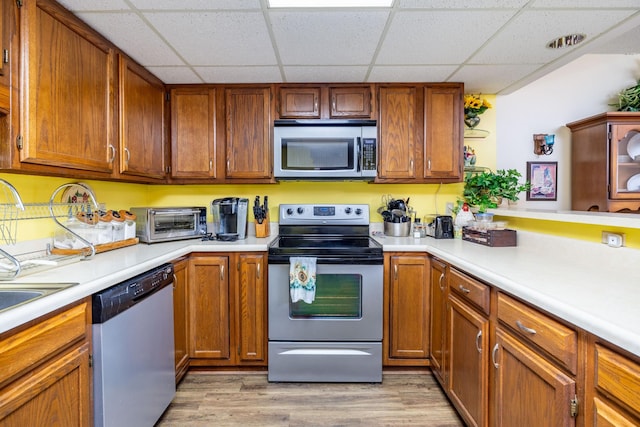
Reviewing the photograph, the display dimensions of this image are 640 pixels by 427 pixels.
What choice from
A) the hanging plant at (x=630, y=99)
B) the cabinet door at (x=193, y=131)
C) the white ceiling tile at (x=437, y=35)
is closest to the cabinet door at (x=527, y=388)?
the white ceiling tile at (x=437, y=35)

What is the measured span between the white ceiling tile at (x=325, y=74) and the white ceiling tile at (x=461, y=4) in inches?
27.2

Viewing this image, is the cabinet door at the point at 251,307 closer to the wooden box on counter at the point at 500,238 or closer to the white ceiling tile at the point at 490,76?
the wooden box on counter at the point at 500,238

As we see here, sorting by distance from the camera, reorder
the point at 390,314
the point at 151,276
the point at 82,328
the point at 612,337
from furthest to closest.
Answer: the point at 390,314 → the point at 151,276 → the point at 82,328 → the point at 612,337

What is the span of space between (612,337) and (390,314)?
4.74 ft

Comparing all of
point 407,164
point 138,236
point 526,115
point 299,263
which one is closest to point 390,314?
point 299,263

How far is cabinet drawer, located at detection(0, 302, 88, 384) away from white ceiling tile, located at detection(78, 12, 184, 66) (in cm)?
141

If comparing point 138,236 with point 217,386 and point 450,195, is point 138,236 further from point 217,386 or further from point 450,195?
point 450,195

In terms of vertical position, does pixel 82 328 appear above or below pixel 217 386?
above

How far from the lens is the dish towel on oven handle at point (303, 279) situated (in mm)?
1993

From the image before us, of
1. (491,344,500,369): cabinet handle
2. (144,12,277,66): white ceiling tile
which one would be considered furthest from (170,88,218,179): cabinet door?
(491,344,500,369): cabinet handle

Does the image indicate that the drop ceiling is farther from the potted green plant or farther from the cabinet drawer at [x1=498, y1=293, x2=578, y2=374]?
the cabinet drawer at [x1=498, y1=293, x2=578, y2=374]

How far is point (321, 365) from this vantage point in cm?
204

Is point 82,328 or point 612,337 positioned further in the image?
point 82,328

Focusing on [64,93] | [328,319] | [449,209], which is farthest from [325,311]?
[64,93]
